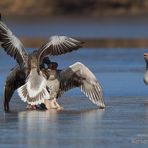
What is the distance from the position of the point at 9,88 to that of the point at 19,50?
0.74m

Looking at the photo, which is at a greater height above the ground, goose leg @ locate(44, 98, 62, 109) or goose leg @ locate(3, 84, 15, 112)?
goose leg @ locate(3, 84, 15, 112)

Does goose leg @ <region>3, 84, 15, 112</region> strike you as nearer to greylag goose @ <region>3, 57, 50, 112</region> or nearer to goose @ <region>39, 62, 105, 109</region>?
greylag goose @ <region>3, 57, 50, 112</region>

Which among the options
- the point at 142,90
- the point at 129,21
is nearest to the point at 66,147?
the point at 142,90

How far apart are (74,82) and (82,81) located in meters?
0.13

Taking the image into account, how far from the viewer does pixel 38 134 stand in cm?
1353

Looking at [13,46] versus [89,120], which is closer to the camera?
[89,120]

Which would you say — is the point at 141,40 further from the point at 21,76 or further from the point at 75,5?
the point at 75,5

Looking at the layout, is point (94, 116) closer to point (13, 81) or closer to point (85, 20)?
point (13, 81)

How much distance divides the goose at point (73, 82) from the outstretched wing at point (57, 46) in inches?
9.3

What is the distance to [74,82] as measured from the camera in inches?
695

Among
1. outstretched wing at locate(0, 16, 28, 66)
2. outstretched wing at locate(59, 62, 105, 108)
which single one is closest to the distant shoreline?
outstretched wing at locate(59, 62, 105, 108)

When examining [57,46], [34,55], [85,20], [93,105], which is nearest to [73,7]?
[85,20]

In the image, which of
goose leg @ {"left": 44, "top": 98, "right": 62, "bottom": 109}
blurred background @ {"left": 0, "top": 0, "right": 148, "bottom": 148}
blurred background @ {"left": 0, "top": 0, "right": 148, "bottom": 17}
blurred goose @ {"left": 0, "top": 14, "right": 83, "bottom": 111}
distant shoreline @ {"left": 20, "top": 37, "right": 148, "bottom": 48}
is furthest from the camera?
blurred background @ {"left": 0, "top": 0, "right": 148, "bottom": 17}

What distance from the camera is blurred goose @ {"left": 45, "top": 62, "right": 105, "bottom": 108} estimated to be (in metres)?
17.1
